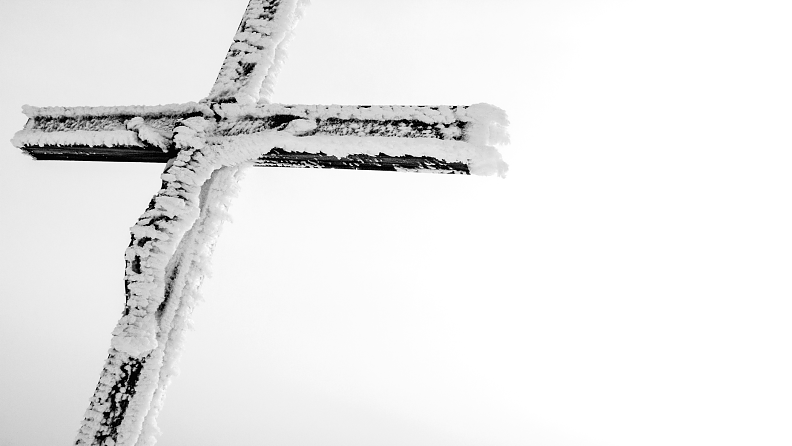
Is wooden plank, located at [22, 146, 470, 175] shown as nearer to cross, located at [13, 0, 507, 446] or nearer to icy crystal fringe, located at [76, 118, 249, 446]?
cross, located at [13, 0, 507, 446]

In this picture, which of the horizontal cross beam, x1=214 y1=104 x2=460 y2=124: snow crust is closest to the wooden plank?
the horizontal cross beam

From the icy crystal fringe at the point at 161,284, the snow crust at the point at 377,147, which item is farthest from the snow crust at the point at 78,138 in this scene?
the snow crust at the point at 377,147

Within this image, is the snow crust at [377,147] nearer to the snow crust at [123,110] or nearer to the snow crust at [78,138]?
the snow crust at [123,110]

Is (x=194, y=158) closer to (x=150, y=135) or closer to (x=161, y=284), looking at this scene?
(x=150, y=135)

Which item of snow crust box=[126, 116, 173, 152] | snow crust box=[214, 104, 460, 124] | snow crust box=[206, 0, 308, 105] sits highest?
snow crust box=[206, 0, 308, 105]

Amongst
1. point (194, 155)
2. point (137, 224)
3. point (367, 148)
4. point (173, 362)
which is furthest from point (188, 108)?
point (173, 362)

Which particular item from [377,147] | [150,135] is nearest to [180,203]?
[150,135]

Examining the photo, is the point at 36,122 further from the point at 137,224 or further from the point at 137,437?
the point at 137,437
